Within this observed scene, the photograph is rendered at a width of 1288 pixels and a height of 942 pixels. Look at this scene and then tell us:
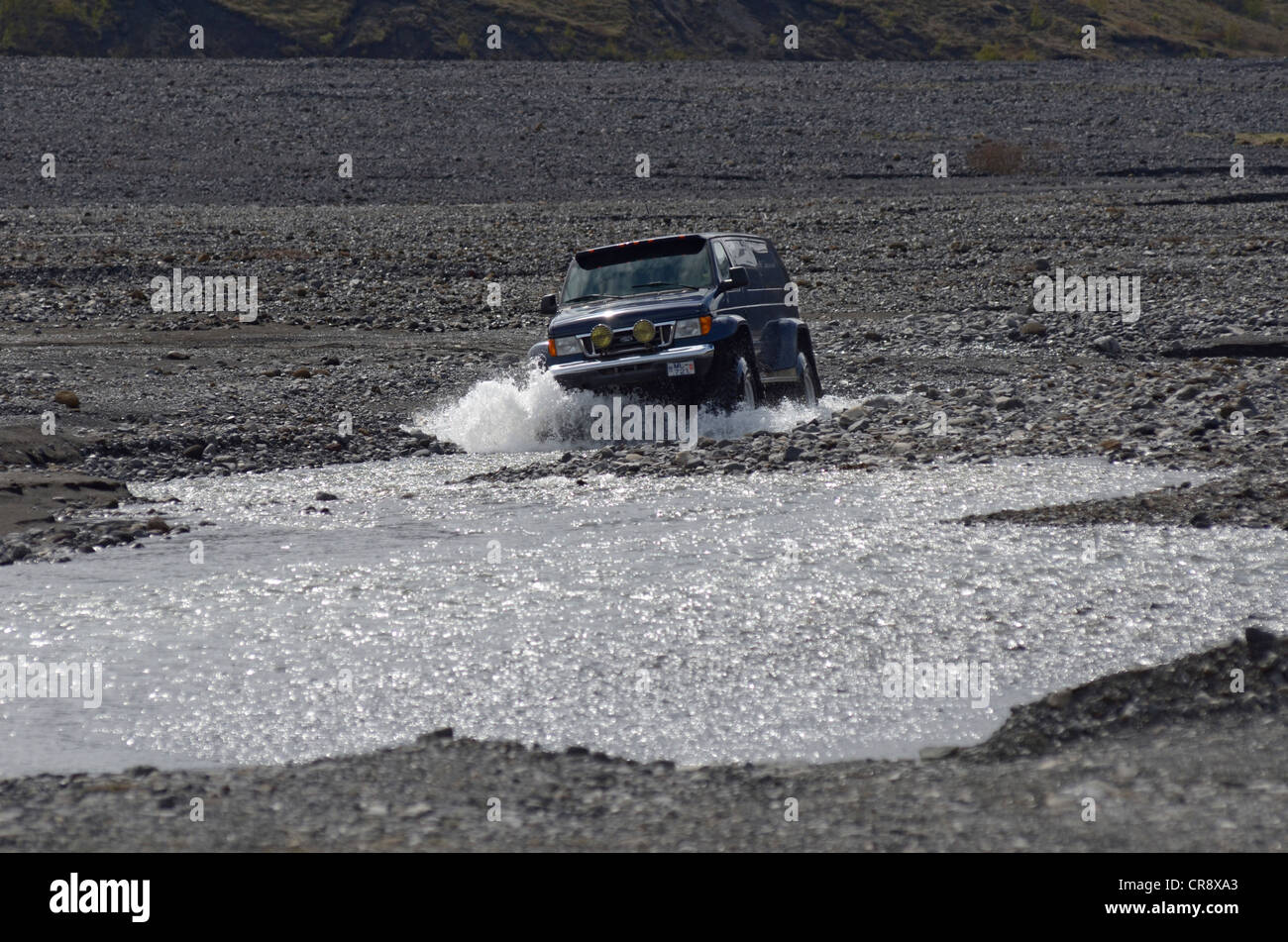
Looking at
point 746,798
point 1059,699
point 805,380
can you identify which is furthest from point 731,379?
point 746,798

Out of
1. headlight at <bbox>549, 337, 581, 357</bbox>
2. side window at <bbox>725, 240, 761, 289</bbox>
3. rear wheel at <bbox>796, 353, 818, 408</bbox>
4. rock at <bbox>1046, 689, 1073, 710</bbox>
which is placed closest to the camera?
rock at <bbox>1046, 689, 1073, 710</bbox>

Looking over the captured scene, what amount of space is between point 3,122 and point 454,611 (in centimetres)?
3422

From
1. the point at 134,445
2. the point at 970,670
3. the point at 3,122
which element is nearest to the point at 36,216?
the point at 3,122

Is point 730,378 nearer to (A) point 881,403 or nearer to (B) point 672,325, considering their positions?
(B) point 672,325

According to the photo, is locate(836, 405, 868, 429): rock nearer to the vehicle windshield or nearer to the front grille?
the vehicle windshield

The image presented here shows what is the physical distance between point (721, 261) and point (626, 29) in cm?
4444

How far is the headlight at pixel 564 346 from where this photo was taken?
14266 millimetres

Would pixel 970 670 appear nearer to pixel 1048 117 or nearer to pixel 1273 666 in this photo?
pixel 1273 666

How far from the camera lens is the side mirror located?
46.4 ft

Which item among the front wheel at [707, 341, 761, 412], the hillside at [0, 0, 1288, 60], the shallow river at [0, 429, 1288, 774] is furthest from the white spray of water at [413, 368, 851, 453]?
the hillside at [0, 0, 1288, 60]

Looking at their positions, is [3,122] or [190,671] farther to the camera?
[3,122]

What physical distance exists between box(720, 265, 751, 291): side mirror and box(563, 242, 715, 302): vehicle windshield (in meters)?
0.29

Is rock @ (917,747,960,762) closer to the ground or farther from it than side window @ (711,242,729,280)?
closer to the ground

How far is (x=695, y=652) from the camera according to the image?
764 cm
